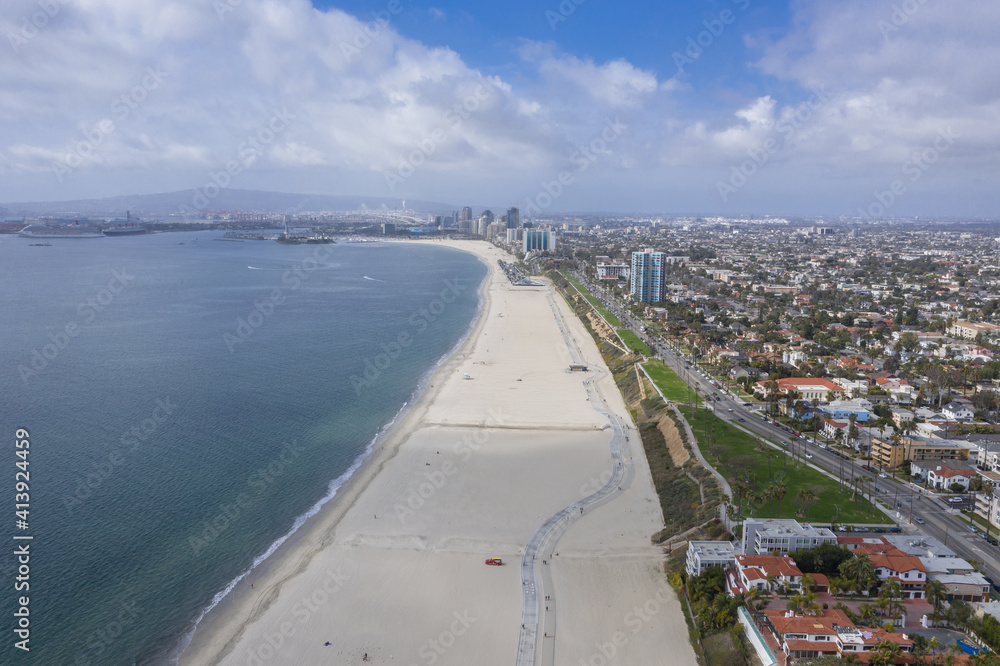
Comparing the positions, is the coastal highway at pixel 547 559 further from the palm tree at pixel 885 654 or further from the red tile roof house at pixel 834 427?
the red tile roof house at pixel 834 427

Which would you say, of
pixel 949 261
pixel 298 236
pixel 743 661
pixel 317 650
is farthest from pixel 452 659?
pixel 298 236

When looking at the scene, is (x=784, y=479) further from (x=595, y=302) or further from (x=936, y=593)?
(x=595, y=302)

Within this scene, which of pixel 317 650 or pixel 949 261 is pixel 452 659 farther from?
pixel 949 261

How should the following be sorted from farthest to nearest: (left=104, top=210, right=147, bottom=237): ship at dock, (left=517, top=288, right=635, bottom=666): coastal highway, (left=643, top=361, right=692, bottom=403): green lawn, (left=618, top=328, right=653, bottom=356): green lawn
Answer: (left=104, top=210, right=147, bottom=237): ship at dock → (left=618, top=328, right=653, bottom=356): green lawn → (left=643, top=361, right=692, bottom=403): green lawn → (left=517, top=288, right=635, bottom=666): coastal highway
